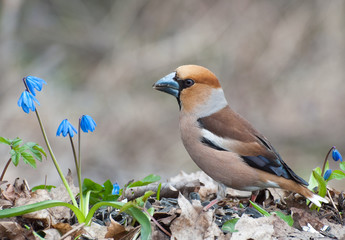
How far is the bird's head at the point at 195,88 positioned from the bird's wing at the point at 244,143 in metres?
0.18

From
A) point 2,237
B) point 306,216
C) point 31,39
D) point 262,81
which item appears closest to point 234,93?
point 262,81

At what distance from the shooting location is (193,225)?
384 cm

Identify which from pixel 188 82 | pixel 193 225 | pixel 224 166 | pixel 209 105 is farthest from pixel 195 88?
pixel 193 225

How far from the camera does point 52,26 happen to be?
43.5 feet

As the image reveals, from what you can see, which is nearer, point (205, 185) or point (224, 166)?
point (224, 166)

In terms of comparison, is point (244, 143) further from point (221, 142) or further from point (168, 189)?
point (168, 189)

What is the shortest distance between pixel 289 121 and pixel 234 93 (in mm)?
1262

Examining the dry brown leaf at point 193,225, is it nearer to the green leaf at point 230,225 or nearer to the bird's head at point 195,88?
the green leaf at point 230,225

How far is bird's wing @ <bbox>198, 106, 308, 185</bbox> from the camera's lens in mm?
4859

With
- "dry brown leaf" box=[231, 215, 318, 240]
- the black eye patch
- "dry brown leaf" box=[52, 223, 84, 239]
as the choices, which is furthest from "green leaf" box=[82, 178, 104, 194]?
the black eye patch

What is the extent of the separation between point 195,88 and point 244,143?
660 mm

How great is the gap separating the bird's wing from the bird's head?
7.0 inches

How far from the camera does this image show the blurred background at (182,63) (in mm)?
11609

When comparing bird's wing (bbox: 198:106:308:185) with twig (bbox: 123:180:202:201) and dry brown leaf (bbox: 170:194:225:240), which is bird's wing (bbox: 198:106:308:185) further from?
dry brown leaf (bbox: 170:194:225:240)
